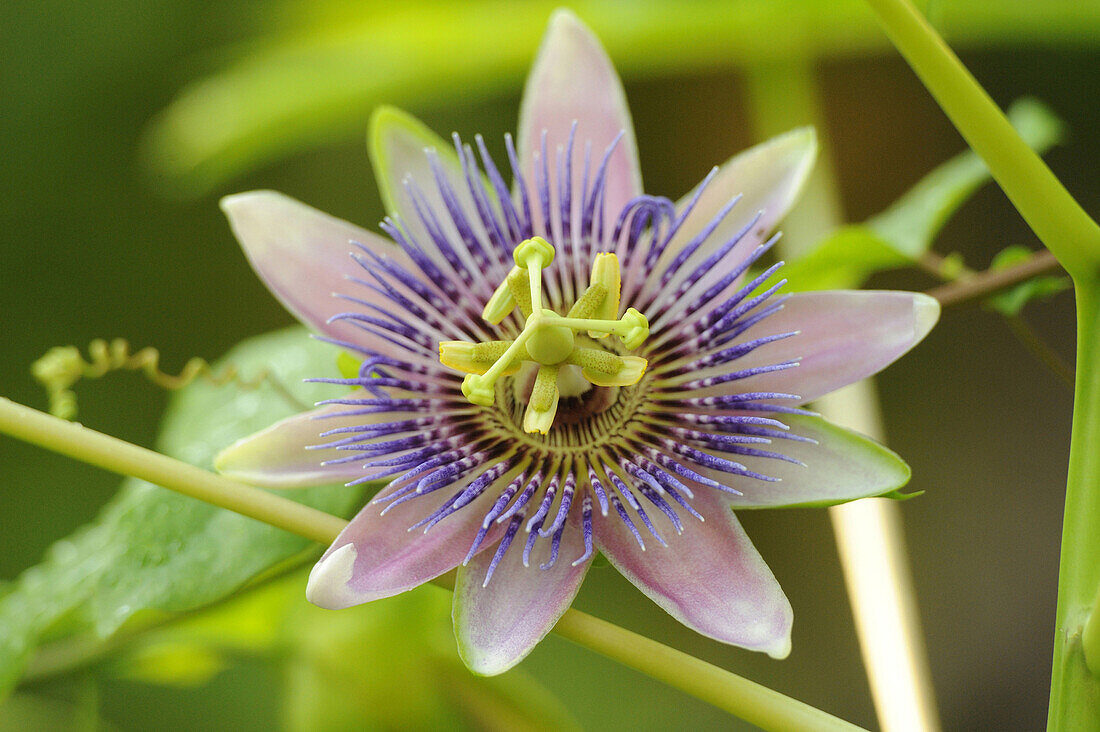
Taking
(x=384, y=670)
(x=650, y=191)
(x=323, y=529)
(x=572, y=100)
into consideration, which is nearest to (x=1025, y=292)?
(x=572, y=100)

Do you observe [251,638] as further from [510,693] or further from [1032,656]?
[1032,656]

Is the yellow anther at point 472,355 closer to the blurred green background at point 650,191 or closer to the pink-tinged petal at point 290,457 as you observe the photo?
the pink-tinged petal at point 290,457

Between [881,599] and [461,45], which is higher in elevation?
[461,45]

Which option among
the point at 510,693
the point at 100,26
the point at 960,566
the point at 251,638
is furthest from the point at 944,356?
the point at 100,26

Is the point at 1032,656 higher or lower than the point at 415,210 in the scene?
lower

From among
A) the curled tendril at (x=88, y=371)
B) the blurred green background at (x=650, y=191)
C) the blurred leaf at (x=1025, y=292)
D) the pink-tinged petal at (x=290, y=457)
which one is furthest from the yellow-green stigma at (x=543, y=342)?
the blurred green background at (x=650, y=191)

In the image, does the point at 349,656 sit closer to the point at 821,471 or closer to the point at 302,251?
the point at 302,251
